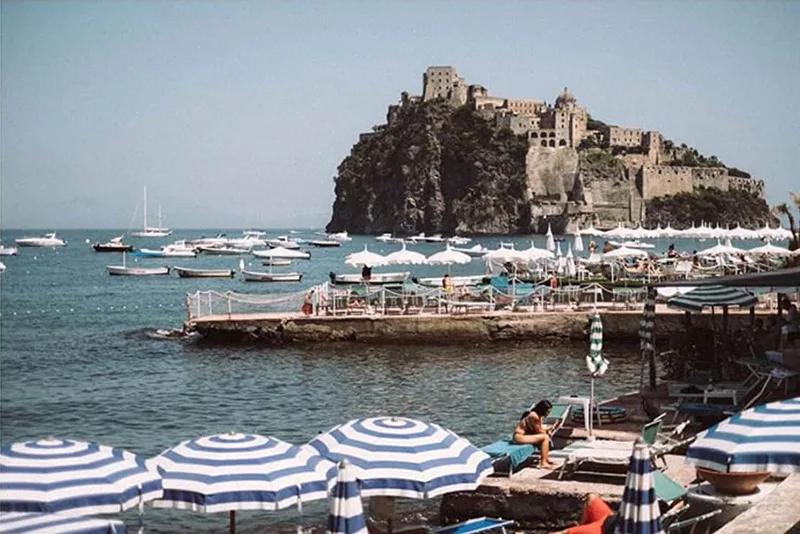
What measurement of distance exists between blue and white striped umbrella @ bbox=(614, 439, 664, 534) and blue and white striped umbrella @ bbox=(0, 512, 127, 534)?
3.30 m

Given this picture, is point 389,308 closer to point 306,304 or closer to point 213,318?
point 306,304

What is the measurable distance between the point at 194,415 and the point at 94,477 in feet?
42.3

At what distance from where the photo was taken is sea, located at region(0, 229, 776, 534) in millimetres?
17734

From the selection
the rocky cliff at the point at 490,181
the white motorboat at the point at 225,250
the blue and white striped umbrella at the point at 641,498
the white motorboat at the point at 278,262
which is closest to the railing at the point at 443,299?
the blue and white striped umbrella at the point at 641,498

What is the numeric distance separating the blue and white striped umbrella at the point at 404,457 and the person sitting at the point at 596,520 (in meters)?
0.92

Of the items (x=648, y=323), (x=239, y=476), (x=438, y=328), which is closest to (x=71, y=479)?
(x=239, y=476)

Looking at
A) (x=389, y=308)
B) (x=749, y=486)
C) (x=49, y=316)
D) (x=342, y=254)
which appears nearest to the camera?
(x=749, y=486)

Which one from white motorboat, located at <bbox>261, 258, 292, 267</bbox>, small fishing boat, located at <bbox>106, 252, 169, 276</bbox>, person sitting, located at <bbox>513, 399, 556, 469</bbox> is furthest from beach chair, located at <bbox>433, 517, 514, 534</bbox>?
white motorboat, located at <bbox>261, 258, 292, 267</bbox>

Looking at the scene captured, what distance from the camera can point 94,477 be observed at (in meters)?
7.52

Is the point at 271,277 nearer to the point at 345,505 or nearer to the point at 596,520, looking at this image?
the point at 596,520

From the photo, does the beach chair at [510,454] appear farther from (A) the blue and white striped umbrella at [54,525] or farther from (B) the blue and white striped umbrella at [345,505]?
(A) the blue and white striped umbrella at [54,525]

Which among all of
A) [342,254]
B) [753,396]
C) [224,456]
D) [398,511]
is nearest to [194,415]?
[398,511]

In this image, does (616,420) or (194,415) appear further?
(194,415)

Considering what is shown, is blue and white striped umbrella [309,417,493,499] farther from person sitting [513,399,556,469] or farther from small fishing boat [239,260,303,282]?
small fishing boat [239,260,303,282]
